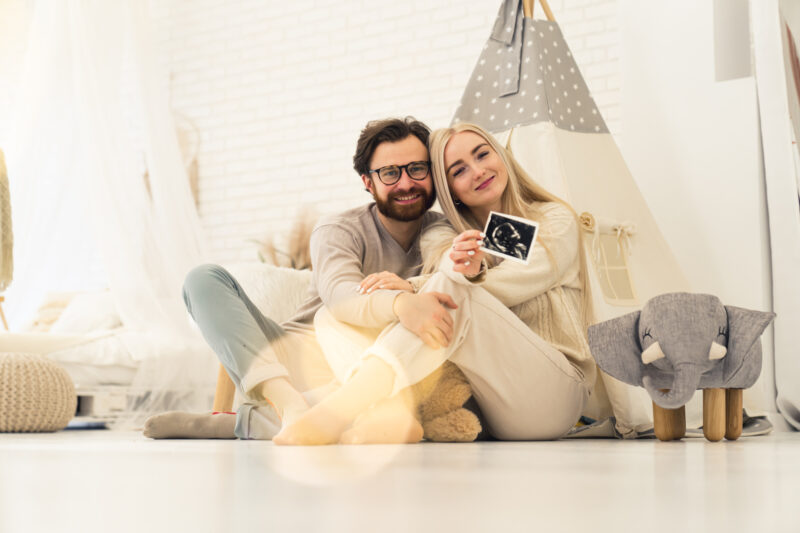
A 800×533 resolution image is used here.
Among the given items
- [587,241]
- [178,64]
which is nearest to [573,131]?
[587,241]

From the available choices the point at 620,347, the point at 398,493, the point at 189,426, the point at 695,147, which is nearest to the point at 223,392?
the point at 189,426

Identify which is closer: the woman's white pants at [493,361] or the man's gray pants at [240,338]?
the woman's white pants at [493,361]

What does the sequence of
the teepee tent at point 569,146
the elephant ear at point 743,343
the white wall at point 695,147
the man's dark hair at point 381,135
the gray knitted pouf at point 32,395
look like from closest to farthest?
the elephant ear at point 743,343 < the man's dark hair at point 381,135 < the teepee tent at point 569,146 < the gray knitted pouf at point 32,395 < the white wall at point 695,147

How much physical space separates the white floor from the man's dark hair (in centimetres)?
88

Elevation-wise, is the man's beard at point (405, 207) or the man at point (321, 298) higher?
the man's beard at point (405, 207)

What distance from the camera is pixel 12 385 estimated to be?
2037mm

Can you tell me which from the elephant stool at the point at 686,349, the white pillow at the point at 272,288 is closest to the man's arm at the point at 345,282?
the elephant stool at the point at 686,349

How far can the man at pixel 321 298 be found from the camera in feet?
4.82

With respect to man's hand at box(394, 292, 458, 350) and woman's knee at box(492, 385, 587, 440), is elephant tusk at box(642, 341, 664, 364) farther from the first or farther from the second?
man's hand at box(394, 292, 458, 350)

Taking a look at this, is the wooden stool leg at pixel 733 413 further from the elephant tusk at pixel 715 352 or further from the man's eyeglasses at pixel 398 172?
the man's eyeglasses at pixel 398 172

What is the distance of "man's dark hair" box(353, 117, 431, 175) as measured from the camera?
1.71 meters

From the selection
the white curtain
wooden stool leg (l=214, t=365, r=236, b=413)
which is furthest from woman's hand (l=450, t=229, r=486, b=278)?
the white curtain

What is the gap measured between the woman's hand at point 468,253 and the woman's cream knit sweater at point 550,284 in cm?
11

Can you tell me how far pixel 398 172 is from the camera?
1.69m
